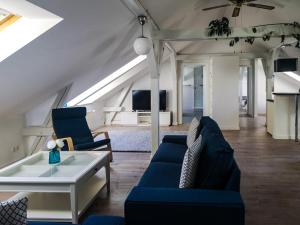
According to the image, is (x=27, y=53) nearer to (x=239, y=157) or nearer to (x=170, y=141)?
(x=170, y=141)

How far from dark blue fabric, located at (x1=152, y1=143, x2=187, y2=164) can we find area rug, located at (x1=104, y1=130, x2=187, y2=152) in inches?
78.8

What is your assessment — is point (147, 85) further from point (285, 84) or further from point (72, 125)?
point (72, 125)

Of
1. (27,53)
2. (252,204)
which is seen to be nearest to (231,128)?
(252,204)

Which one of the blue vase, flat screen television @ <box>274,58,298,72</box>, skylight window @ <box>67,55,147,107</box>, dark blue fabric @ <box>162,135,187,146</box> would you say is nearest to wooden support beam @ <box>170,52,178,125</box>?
skylight window @ <box>67,55,147,107</box>

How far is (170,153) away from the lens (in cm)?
370

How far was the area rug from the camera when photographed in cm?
622

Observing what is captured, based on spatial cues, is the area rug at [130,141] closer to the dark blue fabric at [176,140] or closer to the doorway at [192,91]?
the dark blue fabric at [176,140]

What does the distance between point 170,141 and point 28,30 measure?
7.52ft

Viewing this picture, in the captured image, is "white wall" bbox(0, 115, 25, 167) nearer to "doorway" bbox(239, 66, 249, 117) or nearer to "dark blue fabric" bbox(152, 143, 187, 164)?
"dark blue fabric" bbox(152, 143, 187, 164)

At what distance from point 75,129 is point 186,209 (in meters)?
3.49

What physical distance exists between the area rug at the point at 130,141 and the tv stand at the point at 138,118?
141 centimetres

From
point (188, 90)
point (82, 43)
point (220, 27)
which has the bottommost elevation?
point (188, 90)

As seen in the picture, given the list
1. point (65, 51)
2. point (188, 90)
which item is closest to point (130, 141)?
point (65, 51)

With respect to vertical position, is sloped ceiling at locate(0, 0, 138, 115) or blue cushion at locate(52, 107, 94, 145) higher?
sloped ceiling at locate(0, 0, 138, 115)
